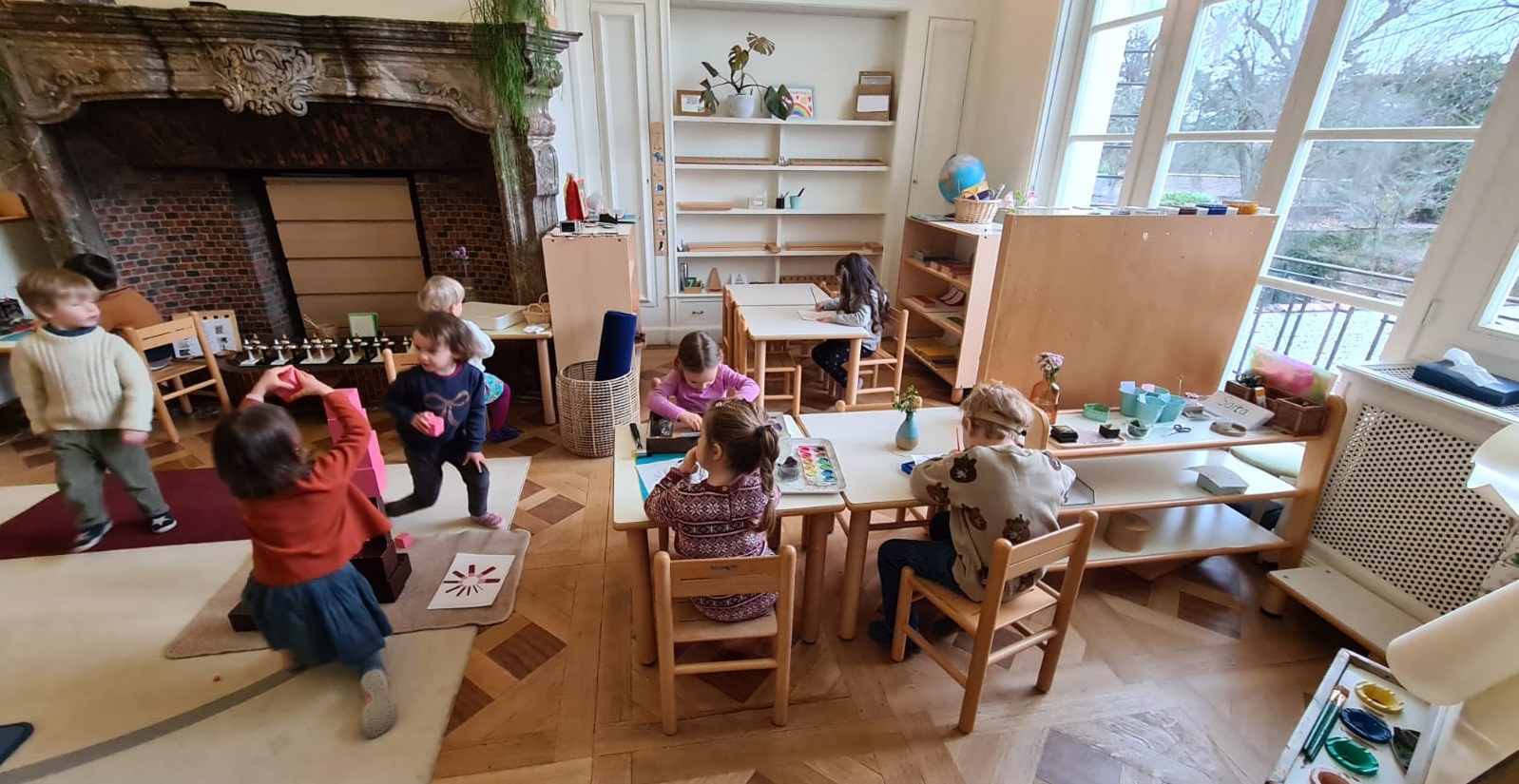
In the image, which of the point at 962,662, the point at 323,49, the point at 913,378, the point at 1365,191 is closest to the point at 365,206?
the point at 323,49

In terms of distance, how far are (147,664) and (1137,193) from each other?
4353 millimetres

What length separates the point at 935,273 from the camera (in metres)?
3.99

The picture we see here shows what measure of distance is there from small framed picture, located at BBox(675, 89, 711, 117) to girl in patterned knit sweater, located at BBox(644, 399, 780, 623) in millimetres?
3311

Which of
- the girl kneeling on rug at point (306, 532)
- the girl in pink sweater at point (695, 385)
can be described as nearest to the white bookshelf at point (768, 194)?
the girl in pink sweater at point (695, 385)

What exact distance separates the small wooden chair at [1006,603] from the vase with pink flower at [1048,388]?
48 centimetres

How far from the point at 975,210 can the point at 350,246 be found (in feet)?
12.7

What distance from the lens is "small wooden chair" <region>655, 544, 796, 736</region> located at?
1433 mm

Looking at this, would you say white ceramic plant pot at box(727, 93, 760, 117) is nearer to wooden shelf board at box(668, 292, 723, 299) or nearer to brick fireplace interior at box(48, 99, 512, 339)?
wooden shelf board at box(668, 292, 723, 299)

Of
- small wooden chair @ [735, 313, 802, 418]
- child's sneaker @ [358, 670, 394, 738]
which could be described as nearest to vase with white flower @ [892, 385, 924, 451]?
small wooden chair @ [735, 313, 802, 418]

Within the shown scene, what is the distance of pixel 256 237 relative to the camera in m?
3.74

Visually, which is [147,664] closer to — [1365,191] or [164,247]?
[164,247]

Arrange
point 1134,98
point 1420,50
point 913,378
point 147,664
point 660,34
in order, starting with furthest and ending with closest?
point 913,378 < point 660,34 < point 1134,98 < point 1420,50 < point 147,664

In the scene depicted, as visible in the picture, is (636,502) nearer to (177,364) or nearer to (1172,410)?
(1172,410)

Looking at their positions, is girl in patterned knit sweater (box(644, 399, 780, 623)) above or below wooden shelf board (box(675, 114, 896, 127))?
below
